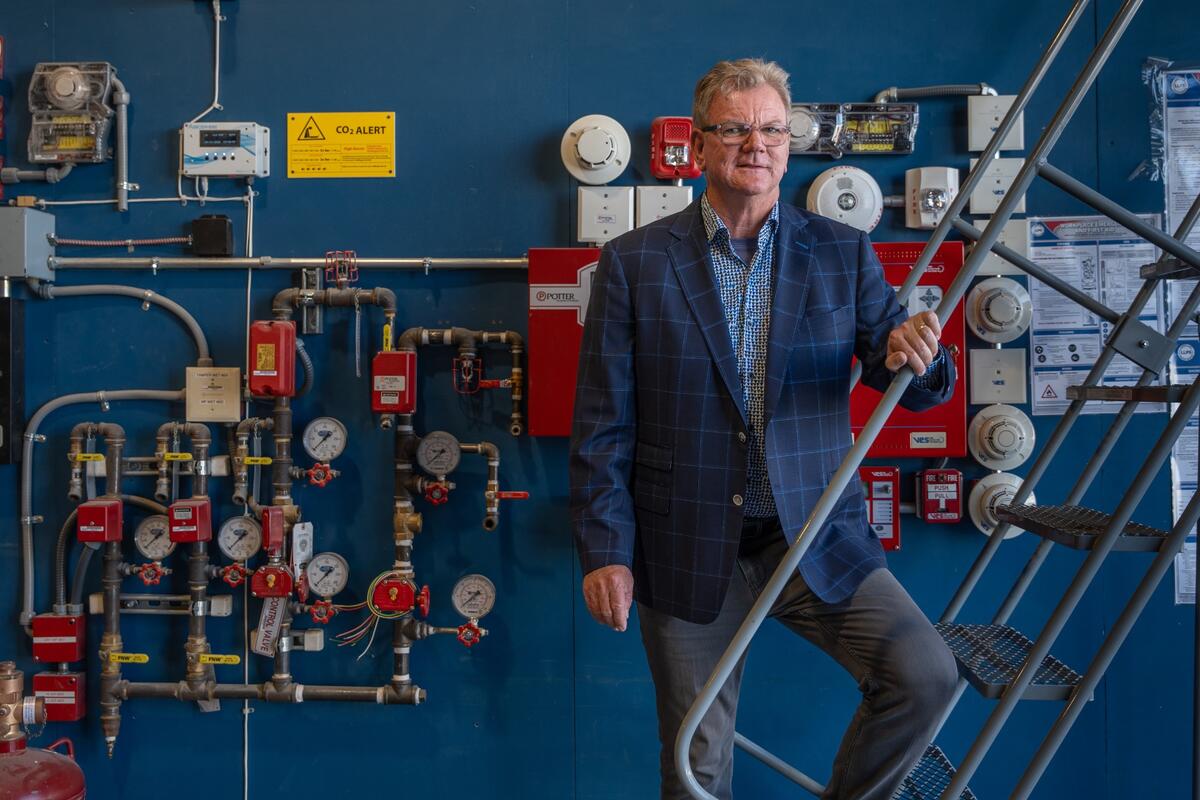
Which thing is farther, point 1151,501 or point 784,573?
point 1151,501

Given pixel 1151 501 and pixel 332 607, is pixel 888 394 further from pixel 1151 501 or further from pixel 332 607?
pixel 332 607

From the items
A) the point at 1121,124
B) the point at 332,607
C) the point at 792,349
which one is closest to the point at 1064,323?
the point at 1121,124

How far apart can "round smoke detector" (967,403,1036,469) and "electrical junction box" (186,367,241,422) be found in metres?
2.15

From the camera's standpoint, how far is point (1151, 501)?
2.54m

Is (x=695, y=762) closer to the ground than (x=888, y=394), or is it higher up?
closer to the ground

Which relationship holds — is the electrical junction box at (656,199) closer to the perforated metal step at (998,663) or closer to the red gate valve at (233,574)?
the perforated metal step at (998,663)

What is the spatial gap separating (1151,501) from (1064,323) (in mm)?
576

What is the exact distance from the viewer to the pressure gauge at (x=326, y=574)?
8.37ft

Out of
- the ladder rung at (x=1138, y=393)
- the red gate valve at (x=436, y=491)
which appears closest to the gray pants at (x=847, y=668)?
the ladder rung at (x=1138, y=393)

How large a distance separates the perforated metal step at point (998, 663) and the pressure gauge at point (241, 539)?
6.15ft

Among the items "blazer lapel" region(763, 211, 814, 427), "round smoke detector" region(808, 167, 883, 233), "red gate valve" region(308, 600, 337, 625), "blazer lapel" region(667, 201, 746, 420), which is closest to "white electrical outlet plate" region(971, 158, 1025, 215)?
"round smoke detector" region(808, 167, 883, 233)

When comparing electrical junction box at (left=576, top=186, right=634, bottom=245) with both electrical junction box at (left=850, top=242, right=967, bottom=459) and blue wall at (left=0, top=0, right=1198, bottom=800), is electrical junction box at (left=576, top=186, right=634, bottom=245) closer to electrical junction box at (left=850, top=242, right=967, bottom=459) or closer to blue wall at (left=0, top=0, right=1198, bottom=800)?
blue wall at (left=0, top=0, right=1198, bottom=800)

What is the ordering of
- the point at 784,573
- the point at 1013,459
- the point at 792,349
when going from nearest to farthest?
the point at 784,573, the point at 792,349, the point at 1013,459

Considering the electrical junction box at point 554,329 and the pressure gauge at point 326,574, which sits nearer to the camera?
the electrical junction box at point 554,329
